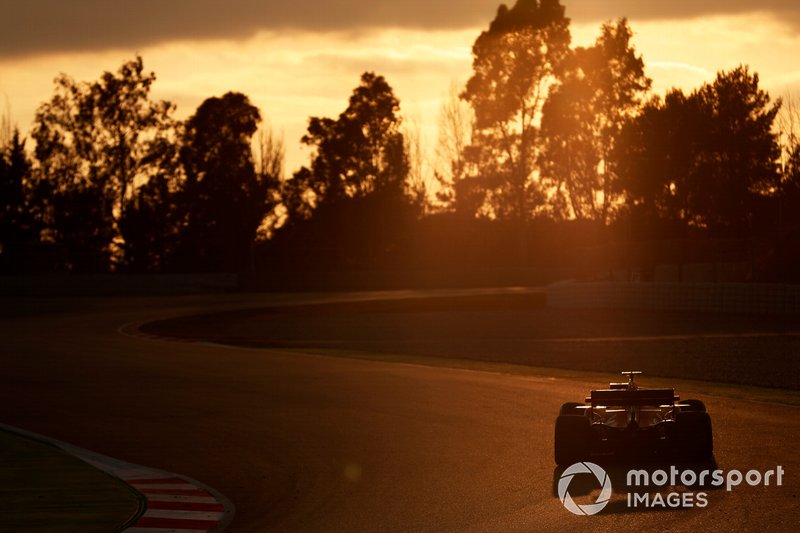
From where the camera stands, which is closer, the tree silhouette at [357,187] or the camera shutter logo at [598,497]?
the camera shutter logo at [598,497]

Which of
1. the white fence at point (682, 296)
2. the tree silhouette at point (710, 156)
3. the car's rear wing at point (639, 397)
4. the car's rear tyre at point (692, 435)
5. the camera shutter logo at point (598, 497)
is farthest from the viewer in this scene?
the tree silhouette at point (710, 156)

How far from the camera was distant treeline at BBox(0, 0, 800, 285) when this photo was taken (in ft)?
178

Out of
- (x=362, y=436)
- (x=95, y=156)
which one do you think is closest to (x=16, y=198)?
(x=95, y=156)

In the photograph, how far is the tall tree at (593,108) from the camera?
63.4m

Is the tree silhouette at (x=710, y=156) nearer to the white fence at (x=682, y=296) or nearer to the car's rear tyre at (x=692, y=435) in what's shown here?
the white fence at (x=682, y=296)

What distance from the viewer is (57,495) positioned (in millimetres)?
8617

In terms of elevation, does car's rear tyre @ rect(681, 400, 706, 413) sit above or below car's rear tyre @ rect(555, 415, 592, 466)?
above

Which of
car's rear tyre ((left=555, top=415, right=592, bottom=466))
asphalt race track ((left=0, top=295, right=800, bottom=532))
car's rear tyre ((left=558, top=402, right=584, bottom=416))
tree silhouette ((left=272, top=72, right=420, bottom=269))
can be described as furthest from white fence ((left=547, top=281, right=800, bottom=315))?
tree silhouette ((left=272, top=72, right=420, bottom=269))

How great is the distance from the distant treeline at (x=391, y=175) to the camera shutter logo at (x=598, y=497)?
44.6m

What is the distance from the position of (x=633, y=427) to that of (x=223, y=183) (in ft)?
216

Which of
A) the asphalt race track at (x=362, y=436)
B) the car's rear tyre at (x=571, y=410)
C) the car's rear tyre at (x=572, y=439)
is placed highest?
the car's rear tyre at (x=571, y=410)

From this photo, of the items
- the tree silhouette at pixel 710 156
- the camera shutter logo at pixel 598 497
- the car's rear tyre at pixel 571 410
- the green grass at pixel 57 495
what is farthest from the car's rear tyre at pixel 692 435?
the tree silhouette at pixel 710 156

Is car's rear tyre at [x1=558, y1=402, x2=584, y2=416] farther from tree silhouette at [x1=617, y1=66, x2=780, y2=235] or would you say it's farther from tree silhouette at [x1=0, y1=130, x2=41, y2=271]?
tree silhouette at [x1=0, y1=130, x2=41, y2=271]

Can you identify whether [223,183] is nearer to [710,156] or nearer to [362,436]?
[710,156]
